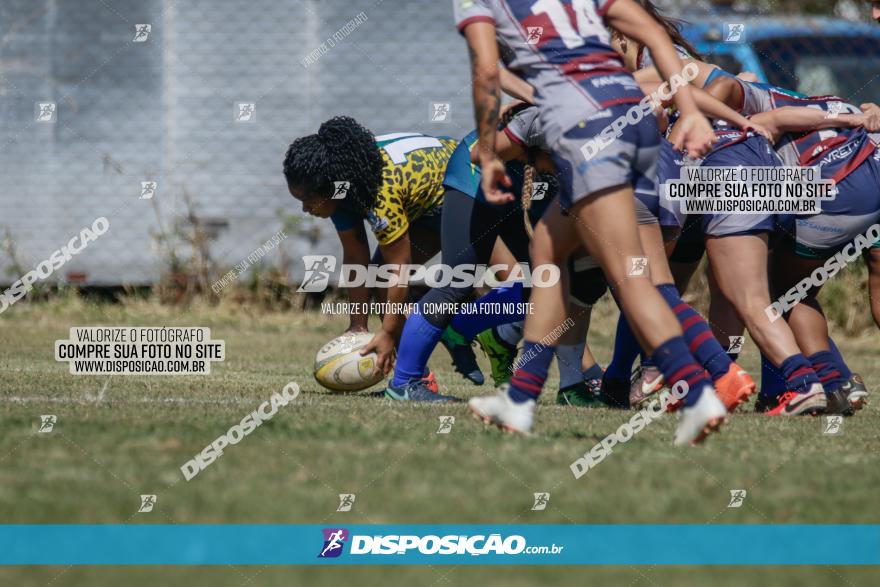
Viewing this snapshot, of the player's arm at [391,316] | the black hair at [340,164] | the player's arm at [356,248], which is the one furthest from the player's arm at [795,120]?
the player's arm at [356,248]

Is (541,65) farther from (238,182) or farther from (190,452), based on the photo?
(238,182)

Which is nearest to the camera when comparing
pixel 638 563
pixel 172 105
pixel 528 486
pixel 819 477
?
pixel 638 563

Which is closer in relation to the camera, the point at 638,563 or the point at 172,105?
the point at 638,563

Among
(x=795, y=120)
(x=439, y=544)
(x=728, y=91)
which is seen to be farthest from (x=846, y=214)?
(x=439, y=544)

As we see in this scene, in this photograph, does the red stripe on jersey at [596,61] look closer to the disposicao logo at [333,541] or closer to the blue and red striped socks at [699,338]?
the blue and red striped socks at [699,338]

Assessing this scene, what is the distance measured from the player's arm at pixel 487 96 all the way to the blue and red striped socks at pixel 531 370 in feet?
2.07

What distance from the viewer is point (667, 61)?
4699 mm

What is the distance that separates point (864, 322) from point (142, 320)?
6.85 meters

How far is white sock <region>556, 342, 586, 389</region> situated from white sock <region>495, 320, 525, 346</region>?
314mm

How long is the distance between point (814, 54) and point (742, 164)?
6.03m

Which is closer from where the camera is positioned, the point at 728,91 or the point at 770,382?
the point at 728,91

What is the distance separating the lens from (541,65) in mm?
4777

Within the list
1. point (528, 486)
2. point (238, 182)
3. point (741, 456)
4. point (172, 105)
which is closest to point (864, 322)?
point (238, 182)

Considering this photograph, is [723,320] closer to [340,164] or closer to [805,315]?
[805,315]
